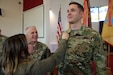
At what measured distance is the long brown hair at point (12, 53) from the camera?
53.6 inches

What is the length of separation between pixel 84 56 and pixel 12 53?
69 cm

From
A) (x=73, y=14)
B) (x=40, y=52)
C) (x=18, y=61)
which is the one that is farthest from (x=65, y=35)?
(x=40, y=52)

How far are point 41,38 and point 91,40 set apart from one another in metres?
4.13

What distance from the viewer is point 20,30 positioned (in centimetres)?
722

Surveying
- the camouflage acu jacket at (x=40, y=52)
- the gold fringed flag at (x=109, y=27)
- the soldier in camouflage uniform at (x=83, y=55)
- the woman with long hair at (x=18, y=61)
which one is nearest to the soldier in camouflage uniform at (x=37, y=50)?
the camouflage acu jacket at (x=40, y=52)

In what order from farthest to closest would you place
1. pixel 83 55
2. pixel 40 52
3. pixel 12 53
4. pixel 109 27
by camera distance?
pixel 109 27
pixel 40 52
pixel 83 55
pixel 12 53

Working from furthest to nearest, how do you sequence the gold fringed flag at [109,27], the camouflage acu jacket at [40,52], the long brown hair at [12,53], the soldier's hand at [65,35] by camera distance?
the gold fringed flag at [109,27]
the camouflage acu jacket at [40,52]
the soldier's hand at [65,35]
the long brown hair at [12,53]

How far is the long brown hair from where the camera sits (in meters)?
1.36

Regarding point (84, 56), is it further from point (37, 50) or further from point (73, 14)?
point (37, 50)

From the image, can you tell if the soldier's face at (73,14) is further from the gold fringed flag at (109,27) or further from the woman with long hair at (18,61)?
the gold fringed flag at (109,27)

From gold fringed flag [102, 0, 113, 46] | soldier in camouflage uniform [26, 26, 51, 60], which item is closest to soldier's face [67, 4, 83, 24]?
soldier in camouflage uniform [26, 26, 51, 60]

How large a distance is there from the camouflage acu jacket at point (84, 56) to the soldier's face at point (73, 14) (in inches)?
7.8

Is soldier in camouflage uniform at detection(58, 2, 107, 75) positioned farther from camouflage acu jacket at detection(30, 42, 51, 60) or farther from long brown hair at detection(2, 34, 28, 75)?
camouflage acu jacket at detection(30, 42, 51, 60)

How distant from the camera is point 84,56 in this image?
5.75ft
